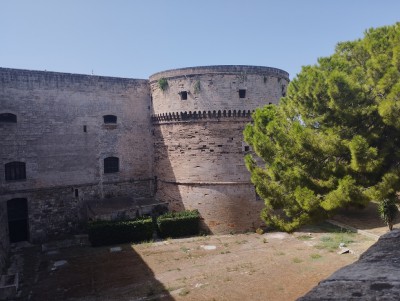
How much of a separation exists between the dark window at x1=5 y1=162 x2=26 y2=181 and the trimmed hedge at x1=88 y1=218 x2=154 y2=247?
209 inches

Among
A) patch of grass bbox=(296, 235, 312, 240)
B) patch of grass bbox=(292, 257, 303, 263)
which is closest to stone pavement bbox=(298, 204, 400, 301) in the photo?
patch of grass bbox=(292, 257, 303, 263)

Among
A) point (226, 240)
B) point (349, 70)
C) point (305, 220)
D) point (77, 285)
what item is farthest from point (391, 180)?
point (77, 285)

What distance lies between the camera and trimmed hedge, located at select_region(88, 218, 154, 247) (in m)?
19.1

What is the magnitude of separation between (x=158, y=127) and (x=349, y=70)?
13.9m

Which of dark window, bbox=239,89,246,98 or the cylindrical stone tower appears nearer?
the cylindrical stone tower

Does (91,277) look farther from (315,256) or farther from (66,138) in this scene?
(315,256)

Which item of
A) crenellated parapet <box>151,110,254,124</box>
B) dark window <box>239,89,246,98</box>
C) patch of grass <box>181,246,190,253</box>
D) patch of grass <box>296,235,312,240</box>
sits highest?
dark window <box>239,89,246,98</box>

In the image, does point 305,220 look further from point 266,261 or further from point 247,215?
point 247,215

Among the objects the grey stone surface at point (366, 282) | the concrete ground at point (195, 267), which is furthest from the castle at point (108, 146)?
the grey stone surface at point (366, 282)

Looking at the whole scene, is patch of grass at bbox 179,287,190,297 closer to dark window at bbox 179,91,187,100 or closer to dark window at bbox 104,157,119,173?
dark window at bbox 104,157,119,173

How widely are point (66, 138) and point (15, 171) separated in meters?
3.49

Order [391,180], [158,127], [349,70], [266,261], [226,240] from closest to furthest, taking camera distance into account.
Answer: [391,180] < [349,70] < [266,261] < [226,240] < [158,127]

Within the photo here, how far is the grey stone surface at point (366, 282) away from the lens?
7.11 feet

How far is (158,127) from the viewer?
23.3m
